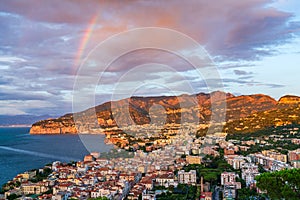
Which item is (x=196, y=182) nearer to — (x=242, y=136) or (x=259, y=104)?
(x=242, y=136)

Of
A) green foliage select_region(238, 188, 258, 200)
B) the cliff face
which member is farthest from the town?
the cliff face

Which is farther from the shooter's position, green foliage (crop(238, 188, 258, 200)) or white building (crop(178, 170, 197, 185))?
white building (crop(178, 170, 197, 185))

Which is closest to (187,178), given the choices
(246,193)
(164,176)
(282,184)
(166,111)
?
(164,176)

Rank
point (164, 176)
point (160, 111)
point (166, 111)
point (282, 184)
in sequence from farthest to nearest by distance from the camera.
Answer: point (160, 111) → point (166, 111) → point (164, 176) → point (282, 184)

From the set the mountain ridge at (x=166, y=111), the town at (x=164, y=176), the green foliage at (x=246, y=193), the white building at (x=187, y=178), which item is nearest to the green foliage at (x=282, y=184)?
the town at (x=164, y=176)

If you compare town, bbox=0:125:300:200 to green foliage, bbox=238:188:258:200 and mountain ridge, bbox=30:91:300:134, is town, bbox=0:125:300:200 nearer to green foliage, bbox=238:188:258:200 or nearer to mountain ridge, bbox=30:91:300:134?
green foliage, bbox=238:188:258:200

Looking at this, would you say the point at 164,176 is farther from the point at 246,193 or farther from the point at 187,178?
the point at 246,193
